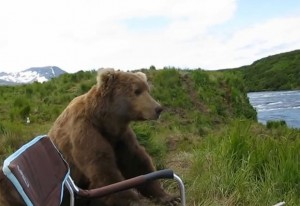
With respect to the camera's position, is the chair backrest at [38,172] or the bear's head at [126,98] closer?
the chair backrest at [38,172]

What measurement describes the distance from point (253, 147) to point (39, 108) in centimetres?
635

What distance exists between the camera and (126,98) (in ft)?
13.7

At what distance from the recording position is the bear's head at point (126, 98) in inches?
163

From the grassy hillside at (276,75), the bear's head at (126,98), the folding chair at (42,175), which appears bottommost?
the grassy hillside at (276,75)

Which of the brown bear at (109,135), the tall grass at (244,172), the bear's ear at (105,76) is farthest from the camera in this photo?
the tall grass at (244,172)

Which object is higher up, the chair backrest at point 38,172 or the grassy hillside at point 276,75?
the chair backrest at point 38,172

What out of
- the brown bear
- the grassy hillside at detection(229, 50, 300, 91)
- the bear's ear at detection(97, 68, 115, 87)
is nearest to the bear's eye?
the brown bear

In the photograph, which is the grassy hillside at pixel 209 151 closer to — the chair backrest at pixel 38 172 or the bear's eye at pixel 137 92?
the bear's eye at pixel 137 92

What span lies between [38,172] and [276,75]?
215 ft

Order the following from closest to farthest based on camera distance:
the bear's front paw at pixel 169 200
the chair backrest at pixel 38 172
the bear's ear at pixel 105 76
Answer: the chair backrest at pixel 38 172 → the bear's front paw at pixel 169 200 → the bear's ear at pixel 105 76

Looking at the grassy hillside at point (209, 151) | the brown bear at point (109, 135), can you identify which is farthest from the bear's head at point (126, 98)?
the grassy hillside at point (209, 151)

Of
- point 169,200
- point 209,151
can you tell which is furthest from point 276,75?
point 169,200

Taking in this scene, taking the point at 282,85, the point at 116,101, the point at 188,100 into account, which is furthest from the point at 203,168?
the point at 282,85

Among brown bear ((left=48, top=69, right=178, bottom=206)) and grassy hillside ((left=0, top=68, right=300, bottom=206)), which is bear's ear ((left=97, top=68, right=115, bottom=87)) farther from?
grassy hillside ((left=0, top=68, right=300, bottom=206))
